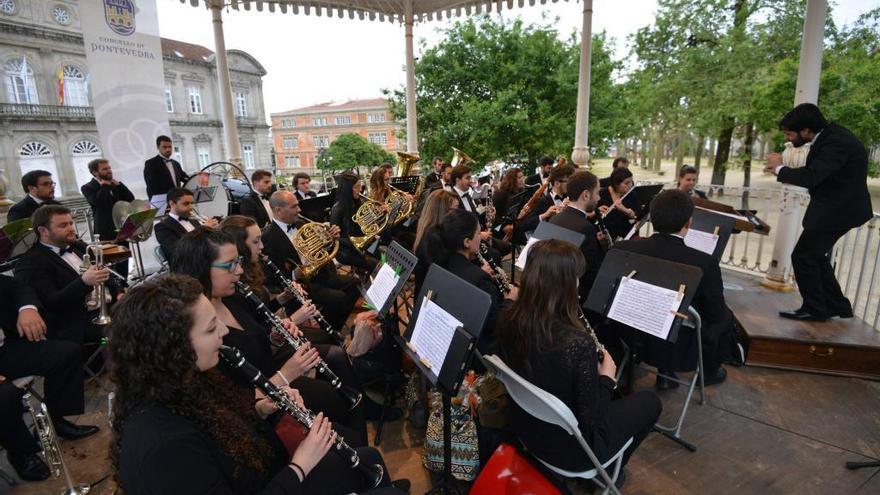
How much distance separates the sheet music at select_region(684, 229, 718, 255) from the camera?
3784 millimetres

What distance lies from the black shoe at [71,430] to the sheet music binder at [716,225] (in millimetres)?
5338

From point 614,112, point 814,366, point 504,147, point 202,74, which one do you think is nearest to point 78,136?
point 202,74

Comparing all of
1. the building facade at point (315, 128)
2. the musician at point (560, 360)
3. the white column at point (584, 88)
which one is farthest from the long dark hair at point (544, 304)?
the building facade at point (315, 128)

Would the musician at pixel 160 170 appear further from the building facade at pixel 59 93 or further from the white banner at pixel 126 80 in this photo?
the building facade at pixel 59 93

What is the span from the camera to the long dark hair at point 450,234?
10.2ft

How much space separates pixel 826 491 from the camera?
8.50ft

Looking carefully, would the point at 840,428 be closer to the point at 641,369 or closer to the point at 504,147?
the point at 641,369

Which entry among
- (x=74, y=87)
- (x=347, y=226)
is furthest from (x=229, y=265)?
(x=74, y=87)

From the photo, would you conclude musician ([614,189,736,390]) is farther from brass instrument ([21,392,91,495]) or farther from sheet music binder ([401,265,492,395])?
brass instrument ([21,392,91,495])

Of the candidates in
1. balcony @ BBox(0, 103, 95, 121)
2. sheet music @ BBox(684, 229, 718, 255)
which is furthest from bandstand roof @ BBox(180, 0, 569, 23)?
balcony @ BBox(0, 103, 95, 121)

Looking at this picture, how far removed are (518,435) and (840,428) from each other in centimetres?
268

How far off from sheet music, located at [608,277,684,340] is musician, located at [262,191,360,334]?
110 inches

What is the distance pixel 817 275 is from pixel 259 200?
7.10 meters

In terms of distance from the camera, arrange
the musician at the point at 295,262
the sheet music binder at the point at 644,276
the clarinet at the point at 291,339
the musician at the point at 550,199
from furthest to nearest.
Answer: the musician at the point at 550,199 < the musician at the point at 295,262 < the clarinet at the point at 291,339 < the sheet music binder at the point at 644,276
